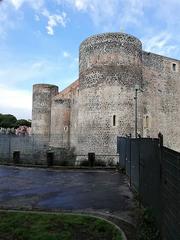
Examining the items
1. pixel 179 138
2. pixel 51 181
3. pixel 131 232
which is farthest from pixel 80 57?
pixel 131 232

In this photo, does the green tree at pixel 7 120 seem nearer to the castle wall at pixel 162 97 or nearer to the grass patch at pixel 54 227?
the castle wall at pixel 162 97

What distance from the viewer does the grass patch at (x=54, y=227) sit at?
252 inches

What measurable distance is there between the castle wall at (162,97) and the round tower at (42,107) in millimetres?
18386

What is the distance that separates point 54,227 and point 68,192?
4810mm

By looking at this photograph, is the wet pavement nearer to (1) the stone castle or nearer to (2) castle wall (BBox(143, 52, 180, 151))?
→ (1) the stone castle

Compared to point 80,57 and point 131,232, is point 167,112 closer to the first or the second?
point 80,57

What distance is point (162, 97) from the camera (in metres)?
30.3

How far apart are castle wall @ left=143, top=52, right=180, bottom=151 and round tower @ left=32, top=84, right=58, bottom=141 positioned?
60.3ft

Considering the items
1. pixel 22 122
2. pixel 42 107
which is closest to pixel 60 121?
pixel 42 107

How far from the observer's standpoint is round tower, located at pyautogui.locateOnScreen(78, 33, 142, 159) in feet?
79.5

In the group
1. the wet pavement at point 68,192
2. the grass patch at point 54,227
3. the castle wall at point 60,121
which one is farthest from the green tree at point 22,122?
the grass patch at point 54,227

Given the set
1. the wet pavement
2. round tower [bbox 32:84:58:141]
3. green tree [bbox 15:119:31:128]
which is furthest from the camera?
green tree [bbox 15:119:31:128]

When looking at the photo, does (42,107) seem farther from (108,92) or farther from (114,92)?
(114,92)

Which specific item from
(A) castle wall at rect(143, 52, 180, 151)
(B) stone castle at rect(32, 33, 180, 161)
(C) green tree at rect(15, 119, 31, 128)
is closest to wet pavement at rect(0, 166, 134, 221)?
(B) stone castle at rect(32, 33, 180, 161)
